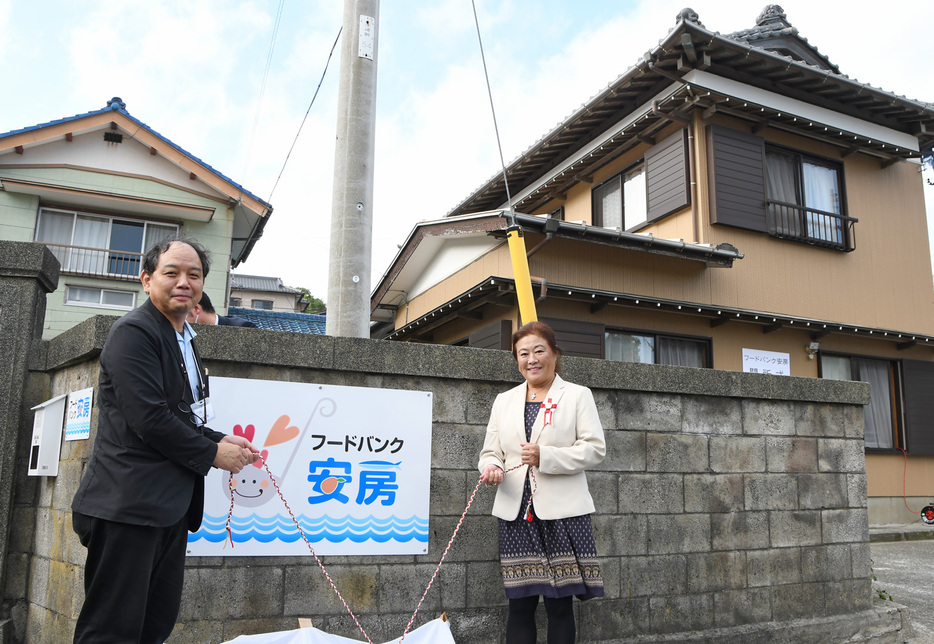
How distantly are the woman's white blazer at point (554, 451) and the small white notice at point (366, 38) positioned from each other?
319cm

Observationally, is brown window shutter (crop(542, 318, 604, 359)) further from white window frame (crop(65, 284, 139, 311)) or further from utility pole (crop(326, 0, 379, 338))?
white window frame (crop(65, 284, 139, 311))

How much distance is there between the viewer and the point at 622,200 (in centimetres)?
1177

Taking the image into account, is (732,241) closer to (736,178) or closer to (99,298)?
(736,178)

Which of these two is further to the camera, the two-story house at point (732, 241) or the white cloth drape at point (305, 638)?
the two-story house at point (732, 241)

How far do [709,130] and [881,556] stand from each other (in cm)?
608

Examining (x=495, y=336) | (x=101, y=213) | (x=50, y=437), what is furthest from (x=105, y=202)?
(x=50, y=437)

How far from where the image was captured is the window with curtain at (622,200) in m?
11.5

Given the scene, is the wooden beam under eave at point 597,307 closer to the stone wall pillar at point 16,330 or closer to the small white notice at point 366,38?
the small white notice at point 366,38

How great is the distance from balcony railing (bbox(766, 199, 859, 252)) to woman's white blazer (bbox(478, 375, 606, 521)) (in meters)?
8.48

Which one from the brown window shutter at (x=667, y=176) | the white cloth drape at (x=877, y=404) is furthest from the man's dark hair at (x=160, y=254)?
the white cloth drape at (x=877, y=404)

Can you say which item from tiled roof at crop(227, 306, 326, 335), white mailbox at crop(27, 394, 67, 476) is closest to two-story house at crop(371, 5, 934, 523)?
white mailbox at crop(27, 394, 67, 476)

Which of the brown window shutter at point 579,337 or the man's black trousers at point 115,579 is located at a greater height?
the brown window shutter at point 579,337

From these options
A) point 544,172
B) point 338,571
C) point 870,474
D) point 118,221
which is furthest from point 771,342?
point 118,221

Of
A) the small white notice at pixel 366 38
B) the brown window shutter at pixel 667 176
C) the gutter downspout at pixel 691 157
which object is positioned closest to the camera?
the small white notice at pixel 366 38
